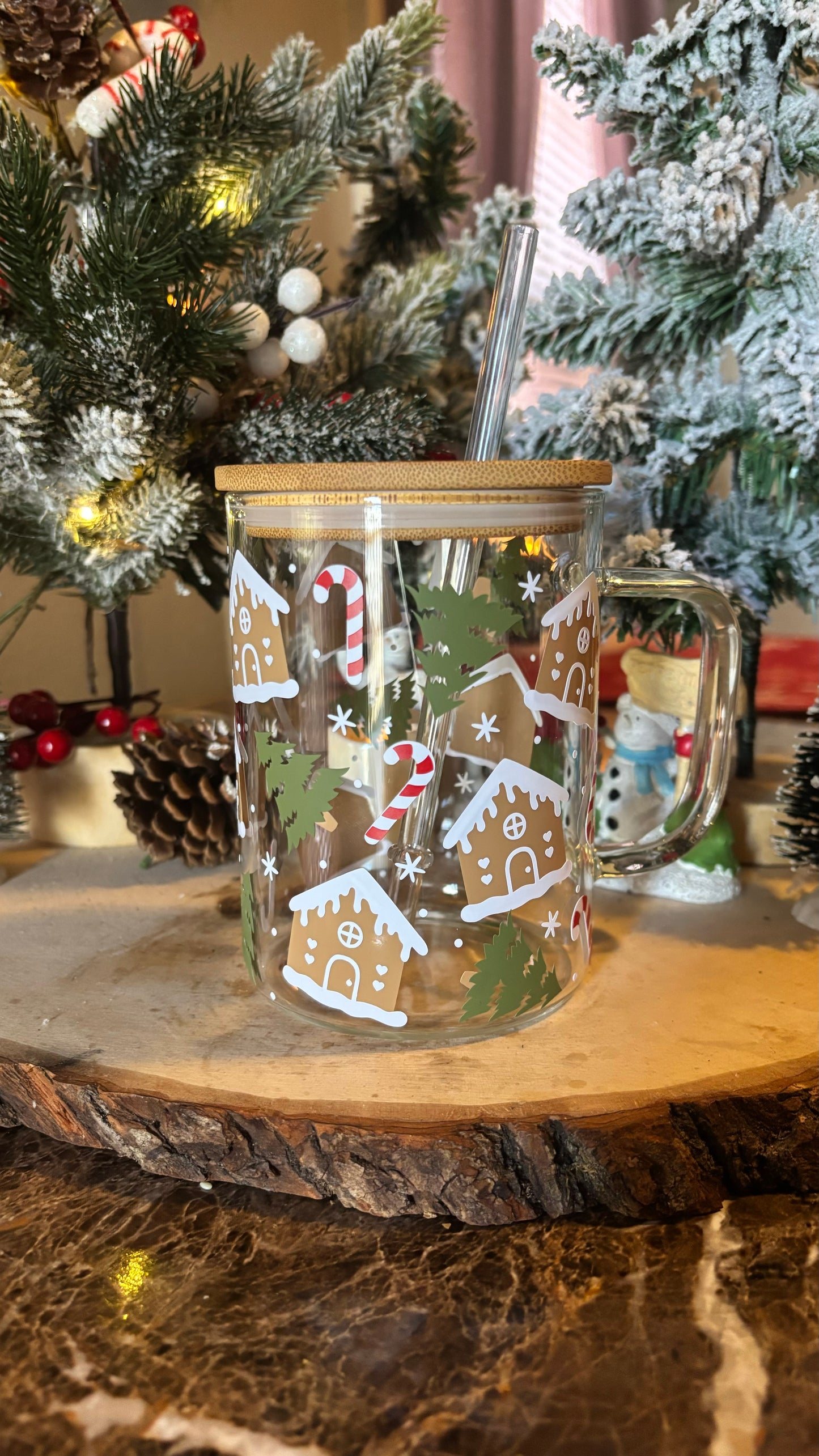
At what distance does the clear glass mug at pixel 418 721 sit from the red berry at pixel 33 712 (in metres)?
0.26

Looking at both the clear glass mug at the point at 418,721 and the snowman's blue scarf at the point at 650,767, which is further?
the snowman's blue scarf at the point at 650,767

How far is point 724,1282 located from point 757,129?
0.53 m

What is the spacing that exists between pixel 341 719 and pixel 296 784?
0.04 metres

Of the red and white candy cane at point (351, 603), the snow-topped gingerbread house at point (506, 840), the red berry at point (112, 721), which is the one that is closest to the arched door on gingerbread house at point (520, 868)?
the snow-topped gingerbread house at point (506, 840)

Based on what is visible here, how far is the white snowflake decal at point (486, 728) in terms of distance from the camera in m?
0.51

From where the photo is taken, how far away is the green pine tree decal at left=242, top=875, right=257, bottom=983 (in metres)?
0.52

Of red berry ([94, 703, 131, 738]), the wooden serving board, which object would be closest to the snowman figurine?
the wooden serving board

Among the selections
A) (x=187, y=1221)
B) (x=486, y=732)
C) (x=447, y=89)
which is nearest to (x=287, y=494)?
(x=486, y=732)

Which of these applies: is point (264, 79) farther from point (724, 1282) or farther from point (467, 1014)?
point (724, 1282)

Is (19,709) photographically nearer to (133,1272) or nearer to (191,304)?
(191,304)

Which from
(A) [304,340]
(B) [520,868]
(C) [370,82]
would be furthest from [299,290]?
(B) [520,868]

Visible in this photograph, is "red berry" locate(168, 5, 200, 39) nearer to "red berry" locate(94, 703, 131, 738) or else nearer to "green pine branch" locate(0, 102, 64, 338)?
"green pine branch" locate(0, 102, 64, 338)

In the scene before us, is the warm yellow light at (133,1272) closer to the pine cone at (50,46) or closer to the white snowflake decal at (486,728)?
the white snowflake decal at (486,728)

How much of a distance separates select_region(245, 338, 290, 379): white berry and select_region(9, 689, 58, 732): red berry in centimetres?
25
